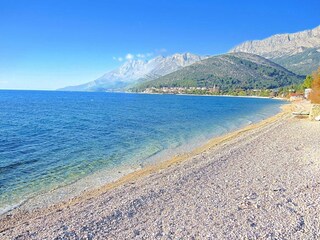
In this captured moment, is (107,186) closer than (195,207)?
No

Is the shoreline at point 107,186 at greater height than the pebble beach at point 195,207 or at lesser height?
lesser

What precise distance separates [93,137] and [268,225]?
28764 mm

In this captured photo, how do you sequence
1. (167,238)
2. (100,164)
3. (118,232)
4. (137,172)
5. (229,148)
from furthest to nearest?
(229,148) < (100,164) < (137,172) < (118,232) < (167,238)

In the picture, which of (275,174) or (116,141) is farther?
(116,141)

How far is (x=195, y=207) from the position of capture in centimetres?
1270

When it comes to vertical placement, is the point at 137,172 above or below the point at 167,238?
below

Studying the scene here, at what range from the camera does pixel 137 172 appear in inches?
837

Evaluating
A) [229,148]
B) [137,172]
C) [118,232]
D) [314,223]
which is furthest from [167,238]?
[229,148]

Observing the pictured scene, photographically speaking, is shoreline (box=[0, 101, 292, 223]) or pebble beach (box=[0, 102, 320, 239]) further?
shoreline (box=[0, 101, 292, 223])

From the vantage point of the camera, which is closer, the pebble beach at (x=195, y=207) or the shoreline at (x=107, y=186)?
the pebble beach at (x=195, y=207)

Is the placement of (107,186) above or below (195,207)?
below

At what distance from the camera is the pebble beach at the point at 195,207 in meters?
10.5

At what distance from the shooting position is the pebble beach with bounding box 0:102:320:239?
34.4 feet

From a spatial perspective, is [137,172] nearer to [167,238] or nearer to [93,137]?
[167,238]
